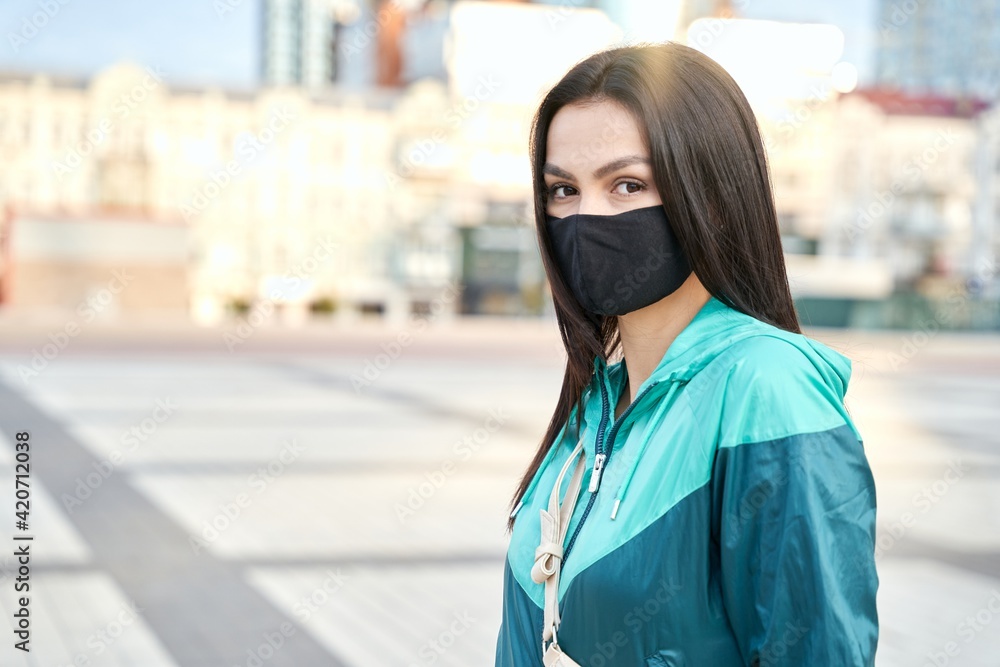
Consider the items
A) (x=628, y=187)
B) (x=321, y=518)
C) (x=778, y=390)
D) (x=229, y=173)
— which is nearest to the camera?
(x=778, y=390)

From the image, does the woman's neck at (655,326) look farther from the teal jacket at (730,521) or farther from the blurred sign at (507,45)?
the blurred sign at (507,45)

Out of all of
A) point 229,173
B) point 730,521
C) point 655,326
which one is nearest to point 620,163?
point 655,326

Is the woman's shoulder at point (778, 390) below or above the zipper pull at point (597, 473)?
above

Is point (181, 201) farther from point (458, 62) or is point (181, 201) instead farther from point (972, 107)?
point (972, 107)

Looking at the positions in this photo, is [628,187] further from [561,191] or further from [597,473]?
[597,473]

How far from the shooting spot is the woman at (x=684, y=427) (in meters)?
1.26

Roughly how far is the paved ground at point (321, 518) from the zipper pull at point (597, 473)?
48 cm

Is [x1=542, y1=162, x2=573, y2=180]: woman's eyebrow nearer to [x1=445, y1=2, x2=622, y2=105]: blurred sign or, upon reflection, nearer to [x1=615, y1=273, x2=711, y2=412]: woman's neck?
[x1=615, y1=273, x2=711, y2=412]: woman's neck

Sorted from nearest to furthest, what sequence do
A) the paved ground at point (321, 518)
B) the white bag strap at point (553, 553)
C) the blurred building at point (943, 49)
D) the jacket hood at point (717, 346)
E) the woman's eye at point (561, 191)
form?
the jacket hood at point (717, 346) < the white bag strap at point (553, 553) < the woman's eye at point (561, 191) < the paved ground at point (321, 518) < the blurred building at point (943, 49)

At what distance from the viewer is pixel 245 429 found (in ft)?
38.1

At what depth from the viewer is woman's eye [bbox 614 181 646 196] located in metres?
1.50

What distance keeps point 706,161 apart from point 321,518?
6311 millimetres

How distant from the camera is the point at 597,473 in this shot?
1520mm

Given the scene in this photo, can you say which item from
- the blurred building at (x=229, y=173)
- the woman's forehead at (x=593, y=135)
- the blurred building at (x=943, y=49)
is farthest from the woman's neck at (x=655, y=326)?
the blurred building at (x=943, y=49)
